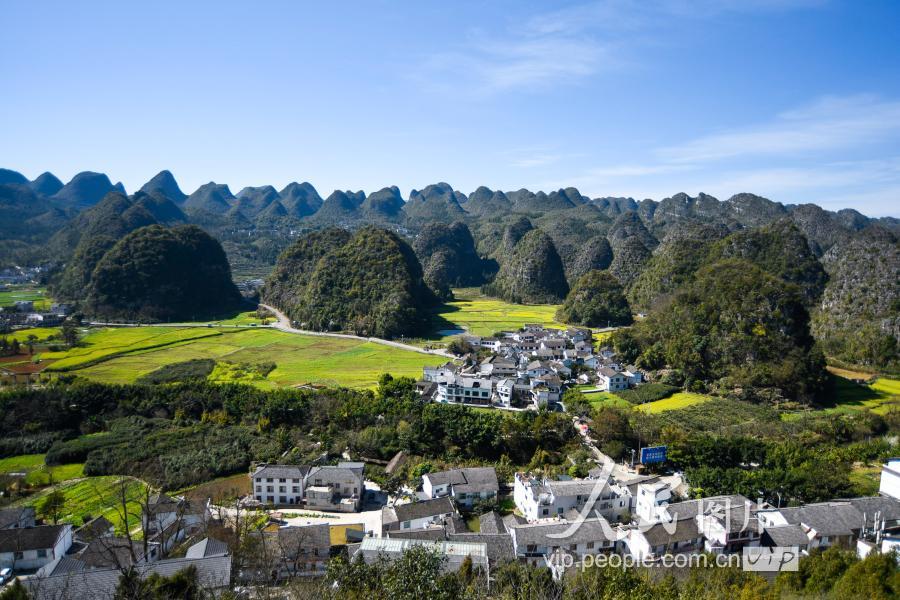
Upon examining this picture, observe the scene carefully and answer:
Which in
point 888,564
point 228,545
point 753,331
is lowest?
point 228,545

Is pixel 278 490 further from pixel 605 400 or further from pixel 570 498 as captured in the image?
pixel 605 400

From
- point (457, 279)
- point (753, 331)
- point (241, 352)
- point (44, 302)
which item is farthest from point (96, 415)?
point (457, 279)

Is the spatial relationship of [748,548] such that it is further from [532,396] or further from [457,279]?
[457,279]

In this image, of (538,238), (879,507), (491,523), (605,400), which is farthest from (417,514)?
(538,238)

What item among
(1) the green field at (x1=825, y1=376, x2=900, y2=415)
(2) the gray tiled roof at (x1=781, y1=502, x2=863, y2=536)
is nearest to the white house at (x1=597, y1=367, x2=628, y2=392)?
(1) the green field at (x1=825, y1=376, x2=900, y2=415)

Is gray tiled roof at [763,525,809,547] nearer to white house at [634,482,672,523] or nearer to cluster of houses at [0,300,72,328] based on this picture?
white house at [634,482,672,523]

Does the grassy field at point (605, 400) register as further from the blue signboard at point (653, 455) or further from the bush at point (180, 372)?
the bush at point (180, 372)
